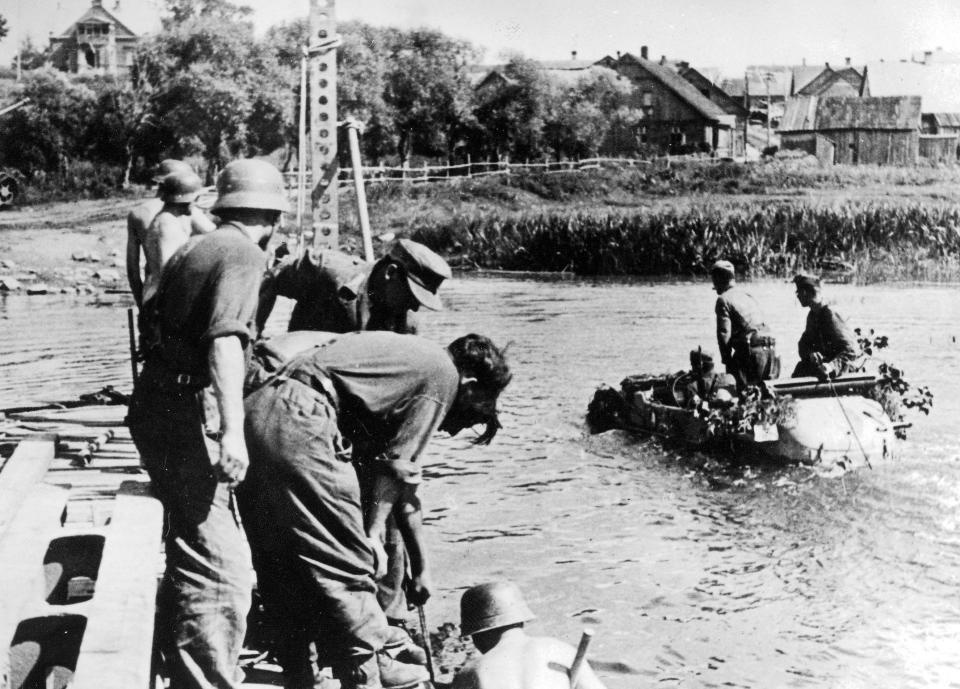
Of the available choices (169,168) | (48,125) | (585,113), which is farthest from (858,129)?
(169,168)

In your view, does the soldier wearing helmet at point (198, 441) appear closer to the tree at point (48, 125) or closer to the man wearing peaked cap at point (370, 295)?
the man wearing peaked cap at point (370, 295)

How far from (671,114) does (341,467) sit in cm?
6953

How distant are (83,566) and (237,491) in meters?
0.93

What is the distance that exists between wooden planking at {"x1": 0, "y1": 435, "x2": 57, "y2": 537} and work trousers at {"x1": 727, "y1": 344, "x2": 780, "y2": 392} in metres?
7.63

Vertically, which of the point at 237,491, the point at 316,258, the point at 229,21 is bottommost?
the point at 237,491

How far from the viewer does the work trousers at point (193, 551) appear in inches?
154

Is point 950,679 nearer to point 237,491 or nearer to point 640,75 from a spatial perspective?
point 237,491

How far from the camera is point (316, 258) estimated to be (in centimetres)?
593

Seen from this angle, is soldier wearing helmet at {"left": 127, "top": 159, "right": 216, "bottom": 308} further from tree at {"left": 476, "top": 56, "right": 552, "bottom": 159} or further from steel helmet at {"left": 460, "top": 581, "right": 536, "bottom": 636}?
tree at {"left": 476, "top": 56, "right": 552, "bottom": 159}

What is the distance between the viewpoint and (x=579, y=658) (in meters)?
3.13

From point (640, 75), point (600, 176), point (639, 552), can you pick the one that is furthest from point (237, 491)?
point (640, 75)

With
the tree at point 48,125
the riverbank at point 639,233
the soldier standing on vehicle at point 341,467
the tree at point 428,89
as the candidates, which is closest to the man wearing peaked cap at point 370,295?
the soldier standing on vehicle at point 341,467

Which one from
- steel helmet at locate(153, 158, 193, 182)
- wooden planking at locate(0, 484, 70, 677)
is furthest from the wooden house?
wooden planking at locate(0, 484, 70, 677)

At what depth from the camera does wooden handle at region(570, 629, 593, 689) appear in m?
3.11
